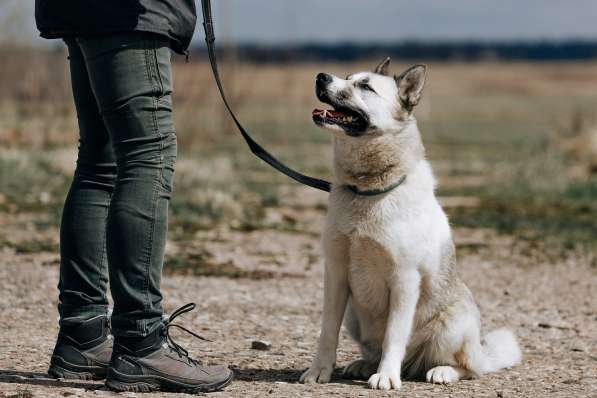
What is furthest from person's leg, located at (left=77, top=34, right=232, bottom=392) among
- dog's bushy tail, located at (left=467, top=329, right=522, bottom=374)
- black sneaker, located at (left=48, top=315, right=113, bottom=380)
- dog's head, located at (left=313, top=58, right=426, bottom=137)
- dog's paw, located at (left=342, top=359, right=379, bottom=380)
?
dog's bushy tail, located at (left=467, top=329, right=522, bottom=374)

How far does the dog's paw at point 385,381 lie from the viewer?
4.16 meters

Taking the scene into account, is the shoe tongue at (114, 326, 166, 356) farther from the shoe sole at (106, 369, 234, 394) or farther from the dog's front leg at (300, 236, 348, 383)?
the dog's front leg at (300, 236, 348, 383)

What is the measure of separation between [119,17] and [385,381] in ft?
6.07

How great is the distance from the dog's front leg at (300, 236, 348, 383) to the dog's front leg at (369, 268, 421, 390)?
0.22m

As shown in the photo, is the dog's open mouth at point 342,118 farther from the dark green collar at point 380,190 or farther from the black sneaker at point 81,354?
the black sneaker at point 81,354

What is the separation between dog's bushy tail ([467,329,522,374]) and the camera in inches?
177

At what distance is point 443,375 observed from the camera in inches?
173

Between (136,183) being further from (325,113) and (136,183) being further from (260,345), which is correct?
(260,345)

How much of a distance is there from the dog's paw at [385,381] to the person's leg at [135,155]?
1025mm

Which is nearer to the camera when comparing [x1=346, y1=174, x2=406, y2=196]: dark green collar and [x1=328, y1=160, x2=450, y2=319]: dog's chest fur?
[x1=328, y1=160, x2=450, y2=319]: dog's chest fur

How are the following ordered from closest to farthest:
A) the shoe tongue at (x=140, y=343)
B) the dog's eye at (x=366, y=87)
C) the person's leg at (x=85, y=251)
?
the shoe tongue at (x=140, y=343), the person's leg at (x=85, y=251), the dog's eye at (x=366, y=87)

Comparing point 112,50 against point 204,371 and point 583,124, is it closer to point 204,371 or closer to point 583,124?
point 204,371

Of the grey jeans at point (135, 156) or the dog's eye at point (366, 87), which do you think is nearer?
the grey jeans at point (135, 156)

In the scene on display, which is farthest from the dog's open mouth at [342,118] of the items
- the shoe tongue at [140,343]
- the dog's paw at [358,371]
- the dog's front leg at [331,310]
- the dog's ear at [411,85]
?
the shoe tongue at [140,343]
